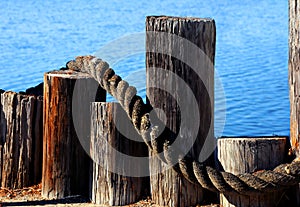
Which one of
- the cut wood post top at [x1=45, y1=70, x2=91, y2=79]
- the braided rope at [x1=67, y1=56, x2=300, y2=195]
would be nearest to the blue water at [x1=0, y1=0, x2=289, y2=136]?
the cut wood post top at [x1=45, y1=70, x2=91, y2=79]

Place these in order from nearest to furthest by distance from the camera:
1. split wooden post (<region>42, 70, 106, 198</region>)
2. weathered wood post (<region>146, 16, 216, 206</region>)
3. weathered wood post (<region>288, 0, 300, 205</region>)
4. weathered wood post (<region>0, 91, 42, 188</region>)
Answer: weathered wood post (<region>288, 0, 300, 205</region>) < weathered wood post (<region>146, 16, 216, 206</region>) < split wooden post (<region>42, 70, 106, 198</region>) < weathered wood post (<region>0, 91, 42, 188</region>)

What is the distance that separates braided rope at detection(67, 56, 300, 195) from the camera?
5230 mm

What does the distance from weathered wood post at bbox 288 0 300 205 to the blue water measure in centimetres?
381

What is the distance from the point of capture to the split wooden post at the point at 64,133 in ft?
19.1

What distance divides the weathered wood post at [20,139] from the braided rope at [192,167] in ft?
2.33

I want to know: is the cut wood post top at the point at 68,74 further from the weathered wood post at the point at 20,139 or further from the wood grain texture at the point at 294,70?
the wood grain texture at the point at 294,70

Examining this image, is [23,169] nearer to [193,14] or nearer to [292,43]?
[292,43]

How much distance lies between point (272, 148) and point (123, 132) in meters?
1.15

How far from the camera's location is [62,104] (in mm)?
5832

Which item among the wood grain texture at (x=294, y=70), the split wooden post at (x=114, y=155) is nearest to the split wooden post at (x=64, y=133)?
the split wooden post at (x=114, y=155)

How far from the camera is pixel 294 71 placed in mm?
5293

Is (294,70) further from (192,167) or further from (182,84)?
(192,167)

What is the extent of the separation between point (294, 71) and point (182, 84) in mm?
820

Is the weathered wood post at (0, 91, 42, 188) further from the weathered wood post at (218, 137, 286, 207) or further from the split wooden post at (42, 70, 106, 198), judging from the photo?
the weathered wood post at (218, 137, 286, 207)
